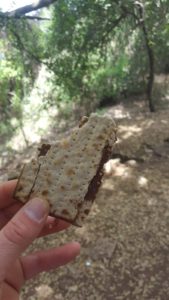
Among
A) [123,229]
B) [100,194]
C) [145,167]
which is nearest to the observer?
[123,229]

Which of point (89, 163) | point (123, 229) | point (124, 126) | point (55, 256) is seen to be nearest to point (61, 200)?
point (89, 163)

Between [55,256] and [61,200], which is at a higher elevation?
[61,200]

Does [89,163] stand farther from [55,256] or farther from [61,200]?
[55,256]

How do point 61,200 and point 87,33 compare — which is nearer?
point 61,200

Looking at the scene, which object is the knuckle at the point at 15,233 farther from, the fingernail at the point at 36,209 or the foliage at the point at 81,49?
the foliage at the point at 81,49

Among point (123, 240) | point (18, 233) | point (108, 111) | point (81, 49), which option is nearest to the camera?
point (18, 233)

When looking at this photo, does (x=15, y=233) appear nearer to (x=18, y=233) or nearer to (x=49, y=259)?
(x=18, y=233)

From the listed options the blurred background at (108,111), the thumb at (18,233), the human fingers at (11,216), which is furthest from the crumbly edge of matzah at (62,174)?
the blurred background at (108,111)

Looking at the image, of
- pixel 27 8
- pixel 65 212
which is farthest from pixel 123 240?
pixel 27 8
